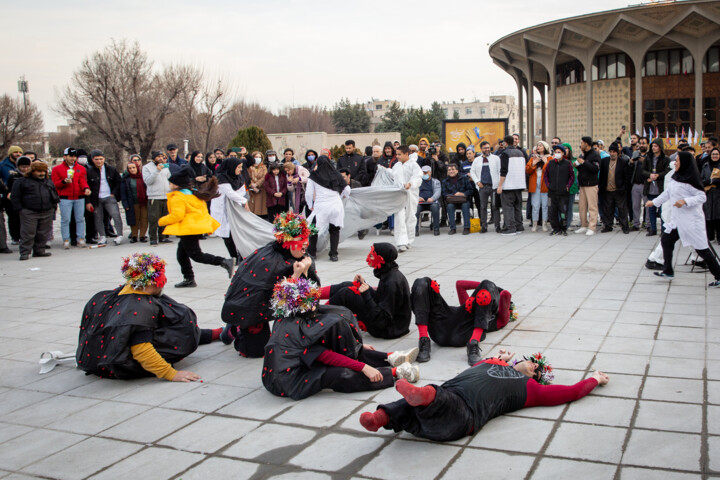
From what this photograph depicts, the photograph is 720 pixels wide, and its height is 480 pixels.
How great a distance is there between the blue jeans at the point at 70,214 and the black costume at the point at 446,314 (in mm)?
9987

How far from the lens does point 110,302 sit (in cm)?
524

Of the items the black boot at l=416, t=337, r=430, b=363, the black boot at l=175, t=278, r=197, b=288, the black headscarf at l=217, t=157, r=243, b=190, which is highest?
the black headscarf at l=217, t=157, r=243, b=190

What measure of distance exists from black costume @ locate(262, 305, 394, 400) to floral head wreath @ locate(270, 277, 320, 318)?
10cm

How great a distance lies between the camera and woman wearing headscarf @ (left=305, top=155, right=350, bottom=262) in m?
11.2

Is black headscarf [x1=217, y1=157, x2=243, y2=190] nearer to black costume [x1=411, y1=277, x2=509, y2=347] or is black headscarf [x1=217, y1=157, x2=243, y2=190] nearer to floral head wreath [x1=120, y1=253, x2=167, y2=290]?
floral head wreath [x1=120, y1=253, x2=167, y2=290]

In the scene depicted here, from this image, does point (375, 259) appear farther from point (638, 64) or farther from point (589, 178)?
point (638, 64)

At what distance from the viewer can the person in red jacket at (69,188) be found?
43.7 feet

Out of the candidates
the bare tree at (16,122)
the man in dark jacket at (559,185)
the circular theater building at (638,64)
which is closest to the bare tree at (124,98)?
the bare tree at (16,122)

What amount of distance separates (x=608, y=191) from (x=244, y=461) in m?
11.5

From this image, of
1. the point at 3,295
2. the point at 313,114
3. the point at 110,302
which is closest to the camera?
the point at 110,302

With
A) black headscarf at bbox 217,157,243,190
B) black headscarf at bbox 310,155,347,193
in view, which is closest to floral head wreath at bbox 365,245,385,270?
black headscarf at bbox 310,155,347,193

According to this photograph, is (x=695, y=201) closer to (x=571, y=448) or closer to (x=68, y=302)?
(x=571, y=448)

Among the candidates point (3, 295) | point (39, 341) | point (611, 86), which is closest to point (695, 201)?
point (39, 341)

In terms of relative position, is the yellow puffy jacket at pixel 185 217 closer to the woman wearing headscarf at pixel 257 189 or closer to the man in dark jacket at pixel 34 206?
the woman wearing headscarf at pixel 257 189
